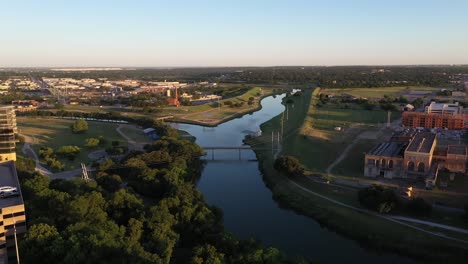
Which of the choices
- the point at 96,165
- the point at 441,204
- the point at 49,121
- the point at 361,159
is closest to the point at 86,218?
the point at 96,165

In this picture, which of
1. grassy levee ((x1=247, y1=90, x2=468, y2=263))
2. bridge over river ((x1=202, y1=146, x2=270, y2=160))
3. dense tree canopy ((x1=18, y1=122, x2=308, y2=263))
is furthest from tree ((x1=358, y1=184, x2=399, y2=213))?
bridge over river ((x1=202, y1=146, x2=270, y2=160))

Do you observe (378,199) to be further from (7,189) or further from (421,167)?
(7,189)

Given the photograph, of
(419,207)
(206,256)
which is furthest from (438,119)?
(206,256)

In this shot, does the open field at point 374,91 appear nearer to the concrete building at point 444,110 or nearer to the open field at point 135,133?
the concrete building at point 444,110

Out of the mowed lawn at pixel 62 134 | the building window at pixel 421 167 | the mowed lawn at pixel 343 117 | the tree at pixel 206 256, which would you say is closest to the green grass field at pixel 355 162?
the building window at pixel 421 167

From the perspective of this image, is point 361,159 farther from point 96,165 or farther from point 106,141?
point 106,141

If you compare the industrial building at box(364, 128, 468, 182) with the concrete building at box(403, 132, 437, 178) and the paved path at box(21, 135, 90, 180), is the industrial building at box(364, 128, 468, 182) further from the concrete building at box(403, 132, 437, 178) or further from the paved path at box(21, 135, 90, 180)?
the paved path at box(21, 135, 90, 180)

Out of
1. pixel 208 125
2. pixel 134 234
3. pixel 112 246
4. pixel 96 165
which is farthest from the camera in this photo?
pixel 208 125
